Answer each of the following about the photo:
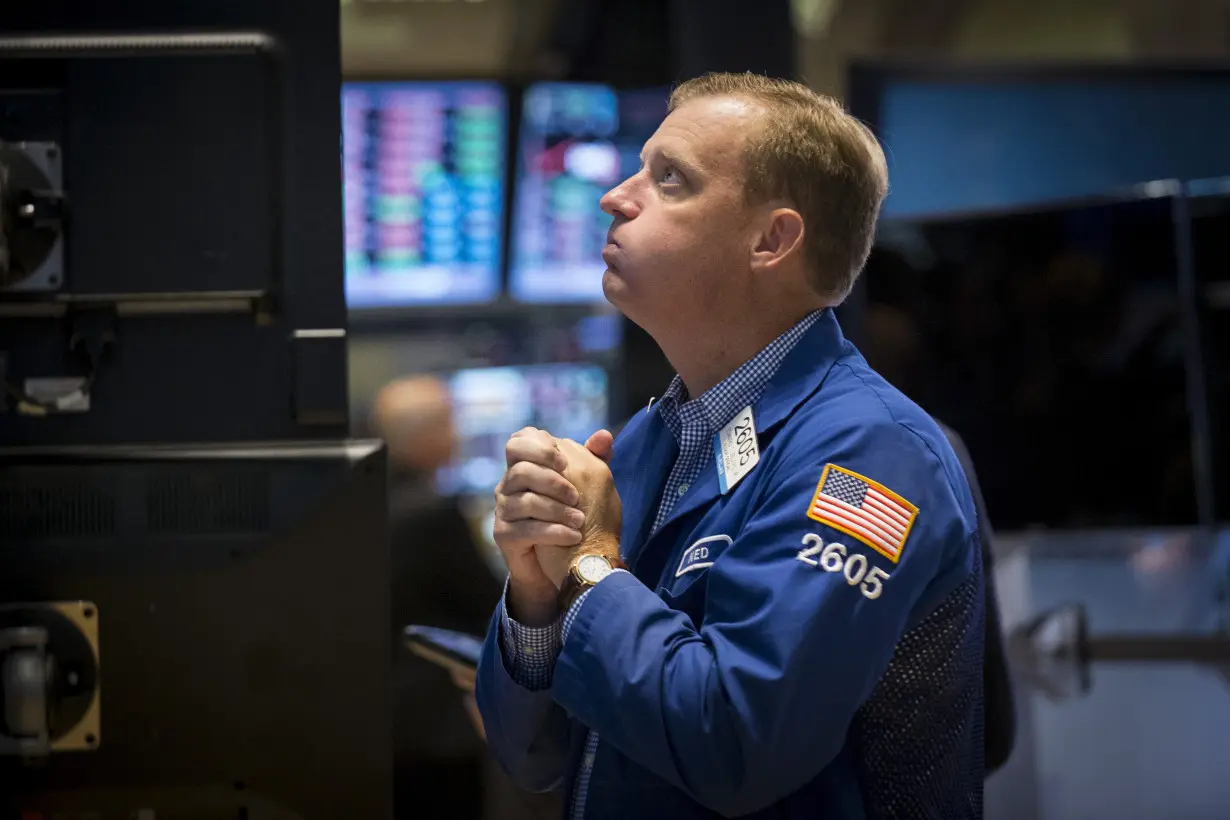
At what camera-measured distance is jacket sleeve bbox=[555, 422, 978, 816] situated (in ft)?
3.57

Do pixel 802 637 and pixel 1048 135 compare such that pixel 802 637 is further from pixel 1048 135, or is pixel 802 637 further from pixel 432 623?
pixel 1048 135

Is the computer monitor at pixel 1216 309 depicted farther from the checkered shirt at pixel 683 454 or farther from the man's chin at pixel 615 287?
the man's chin at pixel 615 287

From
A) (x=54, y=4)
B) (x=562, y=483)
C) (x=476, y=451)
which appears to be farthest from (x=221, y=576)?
(x=476, y=451)

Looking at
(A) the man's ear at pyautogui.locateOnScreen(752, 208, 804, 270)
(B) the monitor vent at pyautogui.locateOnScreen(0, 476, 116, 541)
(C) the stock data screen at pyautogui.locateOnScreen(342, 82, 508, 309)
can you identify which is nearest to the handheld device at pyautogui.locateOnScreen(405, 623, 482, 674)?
(B) the monitor vent at pyautogui.locateOnScreen(0, 476, 116, 541)

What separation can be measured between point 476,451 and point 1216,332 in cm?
181

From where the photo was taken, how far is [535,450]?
1229 mm

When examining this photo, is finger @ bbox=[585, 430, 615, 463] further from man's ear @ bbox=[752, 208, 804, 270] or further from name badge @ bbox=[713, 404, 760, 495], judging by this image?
man's ear @ bbox=[752, 208, 804, 270]

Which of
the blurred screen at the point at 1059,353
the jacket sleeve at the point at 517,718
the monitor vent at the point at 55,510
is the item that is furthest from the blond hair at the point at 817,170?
the blurred screen at the point at 1059,353

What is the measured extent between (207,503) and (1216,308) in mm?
2525

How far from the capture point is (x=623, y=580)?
1.18 meters

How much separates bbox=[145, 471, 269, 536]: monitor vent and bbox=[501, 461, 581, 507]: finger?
0.87 ft

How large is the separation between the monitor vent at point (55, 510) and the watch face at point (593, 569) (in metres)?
0.48

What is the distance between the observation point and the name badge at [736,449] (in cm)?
128

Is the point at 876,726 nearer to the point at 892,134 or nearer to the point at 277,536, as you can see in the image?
the point at 277,536
